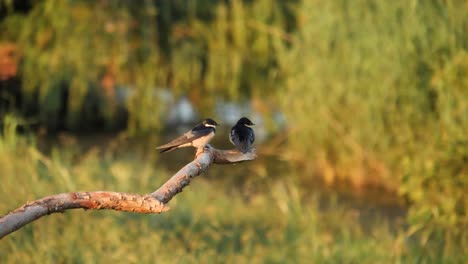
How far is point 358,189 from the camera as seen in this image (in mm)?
11000

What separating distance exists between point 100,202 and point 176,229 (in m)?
3.68

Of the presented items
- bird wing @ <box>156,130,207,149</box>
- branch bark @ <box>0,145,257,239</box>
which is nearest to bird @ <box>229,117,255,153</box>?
bird wing @ <box>156,130,207,149</box>

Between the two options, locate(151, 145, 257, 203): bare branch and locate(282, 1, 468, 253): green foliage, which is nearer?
locate(151, 145, 257, 203): bare branch

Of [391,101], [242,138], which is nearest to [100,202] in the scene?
[242,138]

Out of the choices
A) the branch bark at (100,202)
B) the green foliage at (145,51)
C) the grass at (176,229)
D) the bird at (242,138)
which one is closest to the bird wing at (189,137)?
the bird at (242,138)

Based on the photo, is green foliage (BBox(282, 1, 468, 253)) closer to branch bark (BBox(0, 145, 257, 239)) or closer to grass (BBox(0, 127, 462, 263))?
grass (BBox(0, 127, 462, 263))

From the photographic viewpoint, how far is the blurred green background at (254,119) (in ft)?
23.9

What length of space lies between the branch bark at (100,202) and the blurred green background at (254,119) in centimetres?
241

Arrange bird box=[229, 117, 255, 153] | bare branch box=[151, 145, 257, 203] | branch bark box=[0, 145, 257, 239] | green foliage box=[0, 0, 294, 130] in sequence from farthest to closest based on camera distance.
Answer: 1. green foliage box=[0, 0, 294, 130]
2. bird box=[229, 117, 255, 153]
3. bare branch box=[151, 145, 257, 203]
4. branch bark box=[0, 145, 257, 239]

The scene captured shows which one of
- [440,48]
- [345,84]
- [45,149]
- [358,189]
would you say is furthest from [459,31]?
[45,149]

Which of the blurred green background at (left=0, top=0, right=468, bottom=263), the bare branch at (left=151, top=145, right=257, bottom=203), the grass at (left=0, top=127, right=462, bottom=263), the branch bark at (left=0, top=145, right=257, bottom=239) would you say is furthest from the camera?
the blurred green background at (left=0, top=0, right=468, bottom=263)

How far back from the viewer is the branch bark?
3453 millimetres

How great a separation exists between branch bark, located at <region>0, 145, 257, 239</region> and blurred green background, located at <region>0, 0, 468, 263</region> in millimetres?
2415

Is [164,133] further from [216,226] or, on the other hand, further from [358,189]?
[216,226]
